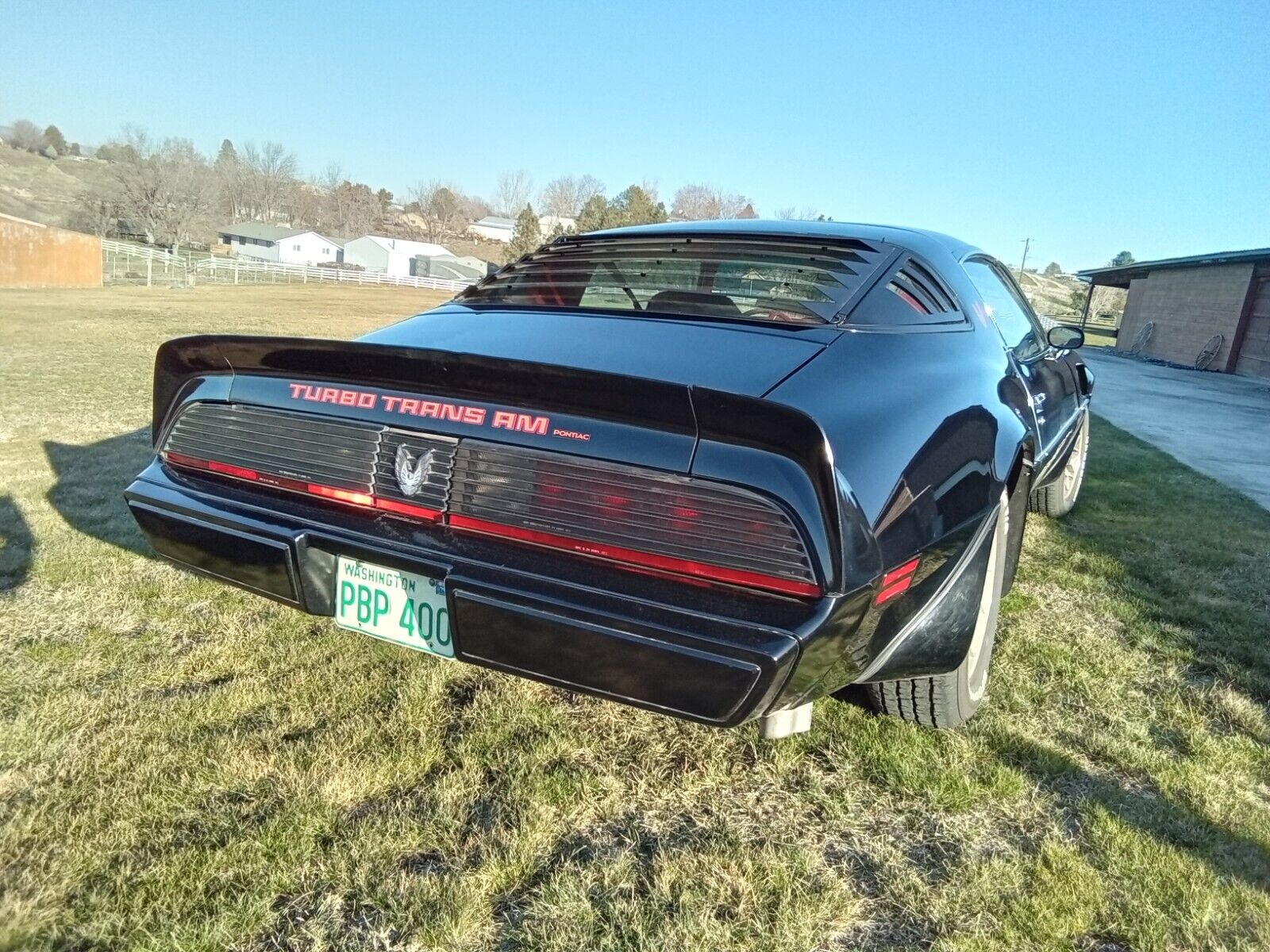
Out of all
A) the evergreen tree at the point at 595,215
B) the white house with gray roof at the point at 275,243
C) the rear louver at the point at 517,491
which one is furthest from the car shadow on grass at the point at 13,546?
the white house with gray roof at the point at 275,243

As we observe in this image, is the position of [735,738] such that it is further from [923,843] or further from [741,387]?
[741,387]

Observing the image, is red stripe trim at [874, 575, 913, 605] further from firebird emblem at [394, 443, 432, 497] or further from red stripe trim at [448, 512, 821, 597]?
firebird emblem at [394, 443, 432, 497]

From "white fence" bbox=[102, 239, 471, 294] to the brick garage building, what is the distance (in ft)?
81.9

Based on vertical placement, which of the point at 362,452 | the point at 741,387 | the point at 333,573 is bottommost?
the point at 333,573

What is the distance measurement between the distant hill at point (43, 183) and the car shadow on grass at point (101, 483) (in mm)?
66098

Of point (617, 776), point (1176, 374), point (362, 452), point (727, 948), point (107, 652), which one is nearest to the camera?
point (727, 948)

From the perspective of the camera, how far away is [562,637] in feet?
5.66

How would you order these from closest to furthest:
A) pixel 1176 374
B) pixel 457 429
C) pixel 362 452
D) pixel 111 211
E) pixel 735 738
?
pixel 457 429 < pixel 362 452 < pixel 735 738 < pixel 1176 374 < pixel 111 211

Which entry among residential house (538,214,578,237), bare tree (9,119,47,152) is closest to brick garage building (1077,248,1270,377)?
residential house (538,214,578,237)

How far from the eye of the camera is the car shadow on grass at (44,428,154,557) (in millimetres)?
3881

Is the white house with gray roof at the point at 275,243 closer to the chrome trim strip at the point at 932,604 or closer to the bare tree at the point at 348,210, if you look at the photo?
the bare tree at the point at 348,210

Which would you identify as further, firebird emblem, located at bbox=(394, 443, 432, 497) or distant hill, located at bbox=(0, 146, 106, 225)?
distant hill, located at bbox=(0, 146, 106, 225)

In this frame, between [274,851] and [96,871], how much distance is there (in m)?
0.35

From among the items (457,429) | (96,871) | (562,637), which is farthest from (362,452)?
(96,871)
